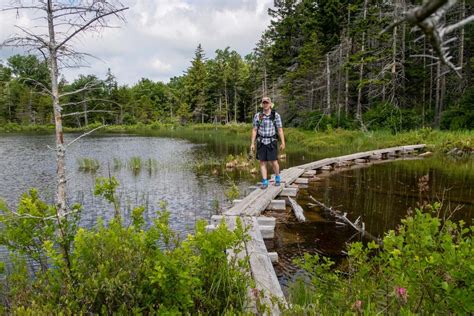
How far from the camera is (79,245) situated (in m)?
2.91

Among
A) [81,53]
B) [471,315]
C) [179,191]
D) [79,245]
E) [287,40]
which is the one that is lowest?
[179,191]

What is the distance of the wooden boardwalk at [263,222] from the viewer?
3.52m

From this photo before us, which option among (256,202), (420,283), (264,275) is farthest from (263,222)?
(420,283)

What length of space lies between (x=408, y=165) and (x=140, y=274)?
14518 millimetres

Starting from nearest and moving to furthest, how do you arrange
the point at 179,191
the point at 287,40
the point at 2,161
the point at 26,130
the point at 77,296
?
1. the point at 77,296
2. the point at 179,191
3. the point at 2,161
4. the point at 287,40
5. the point at 26,130

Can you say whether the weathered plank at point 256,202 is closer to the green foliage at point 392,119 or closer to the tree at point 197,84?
the green foliage at point 392,119

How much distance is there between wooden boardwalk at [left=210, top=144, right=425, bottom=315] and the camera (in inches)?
138

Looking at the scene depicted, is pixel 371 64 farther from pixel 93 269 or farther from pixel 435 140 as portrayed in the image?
pixel 93 269

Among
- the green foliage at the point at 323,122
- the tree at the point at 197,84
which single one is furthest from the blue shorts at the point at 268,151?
the tree at the point at 197,84

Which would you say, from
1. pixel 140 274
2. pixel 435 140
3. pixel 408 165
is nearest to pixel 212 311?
pixel 140 274

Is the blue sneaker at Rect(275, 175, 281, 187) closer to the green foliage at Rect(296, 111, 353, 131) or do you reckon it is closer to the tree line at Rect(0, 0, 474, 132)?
the tree line at Rect(0, 0, 474, 132)

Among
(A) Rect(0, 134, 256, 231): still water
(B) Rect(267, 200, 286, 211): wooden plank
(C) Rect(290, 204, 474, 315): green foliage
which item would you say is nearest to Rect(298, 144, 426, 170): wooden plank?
(A) Rect(0, 134, 256, 231): still water

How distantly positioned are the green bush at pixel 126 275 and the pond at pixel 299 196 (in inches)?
59.8

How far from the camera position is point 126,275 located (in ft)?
9.40
